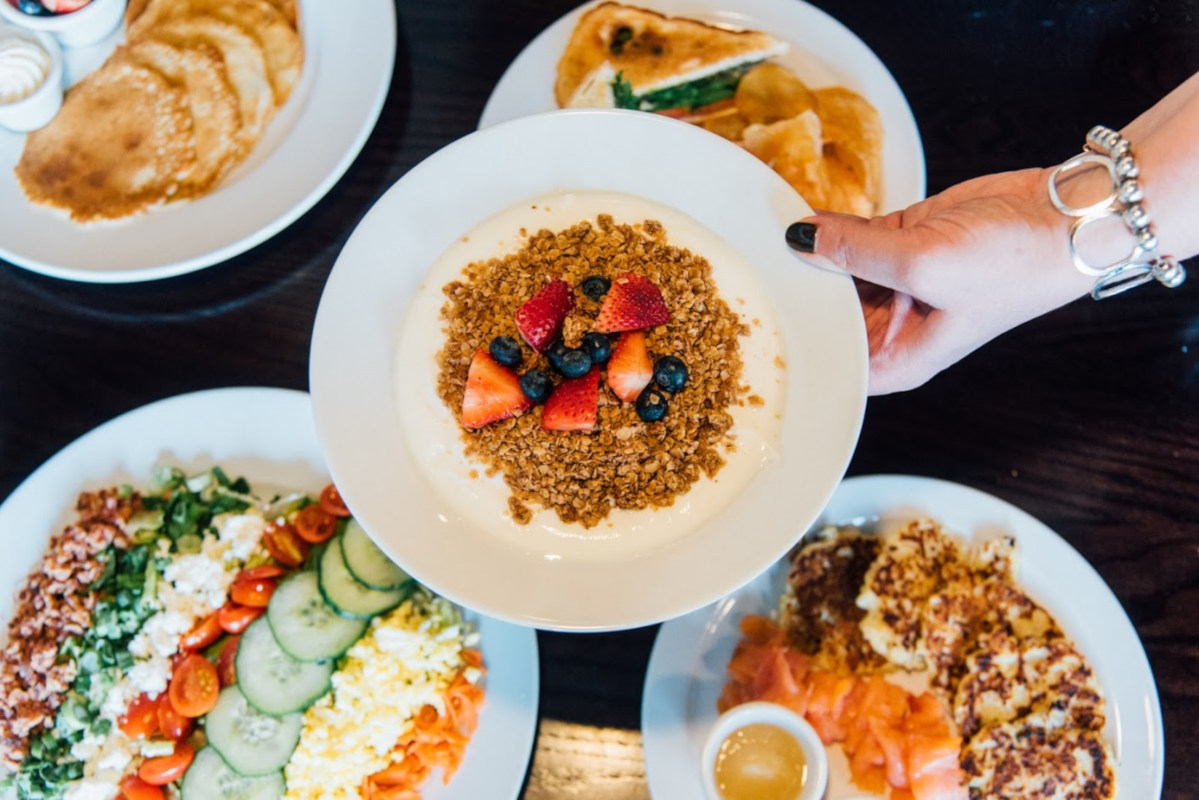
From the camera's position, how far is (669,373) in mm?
1438

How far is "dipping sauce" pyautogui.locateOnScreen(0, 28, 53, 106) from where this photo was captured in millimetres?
1996

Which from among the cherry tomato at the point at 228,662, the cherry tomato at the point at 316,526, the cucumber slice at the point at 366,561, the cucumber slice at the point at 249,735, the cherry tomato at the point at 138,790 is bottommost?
the cherry tomato at the point at 138,790

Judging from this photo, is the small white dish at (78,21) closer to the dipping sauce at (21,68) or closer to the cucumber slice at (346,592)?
the dipping sauce at (21,68)

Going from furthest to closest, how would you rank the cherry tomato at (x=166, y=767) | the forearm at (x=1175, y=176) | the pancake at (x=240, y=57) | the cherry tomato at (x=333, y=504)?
the pancake at (x=240, y=57) → the cherry tomato at (x=333, y=504) → the cherry tomato at (x=166, y=767) → the forearm at (x=1175, y=176)

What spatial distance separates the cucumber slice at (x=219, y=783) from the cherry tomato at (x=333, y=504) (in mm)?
505

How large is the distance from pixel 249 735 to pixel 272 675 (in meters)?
0.12

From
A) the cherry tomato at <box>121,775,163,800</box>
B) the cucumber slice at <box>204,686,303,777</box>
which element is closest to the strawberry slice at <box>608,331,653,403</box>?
the cucumber slice at <box>204,686,303,777</box>

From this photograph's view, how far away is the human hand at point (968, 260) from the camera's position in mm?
1445

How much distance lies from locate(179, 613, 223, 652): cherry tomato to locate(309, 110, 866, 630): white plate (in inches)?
23.1

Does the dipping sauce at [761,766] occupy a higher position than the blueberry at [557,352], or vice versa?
the blueberry at [557,352]

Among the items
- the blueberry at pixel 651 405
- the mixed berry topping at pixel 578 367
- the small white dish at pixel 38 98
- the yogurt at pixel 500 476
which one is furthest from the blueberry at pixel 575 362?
the small white dish at pixel 38 98

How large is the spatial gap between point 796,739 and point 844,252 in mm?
904

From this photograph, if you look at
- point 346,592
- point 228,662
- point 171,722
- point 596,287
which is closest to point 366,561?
point 346,592

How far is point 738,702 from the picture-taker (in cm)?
177
